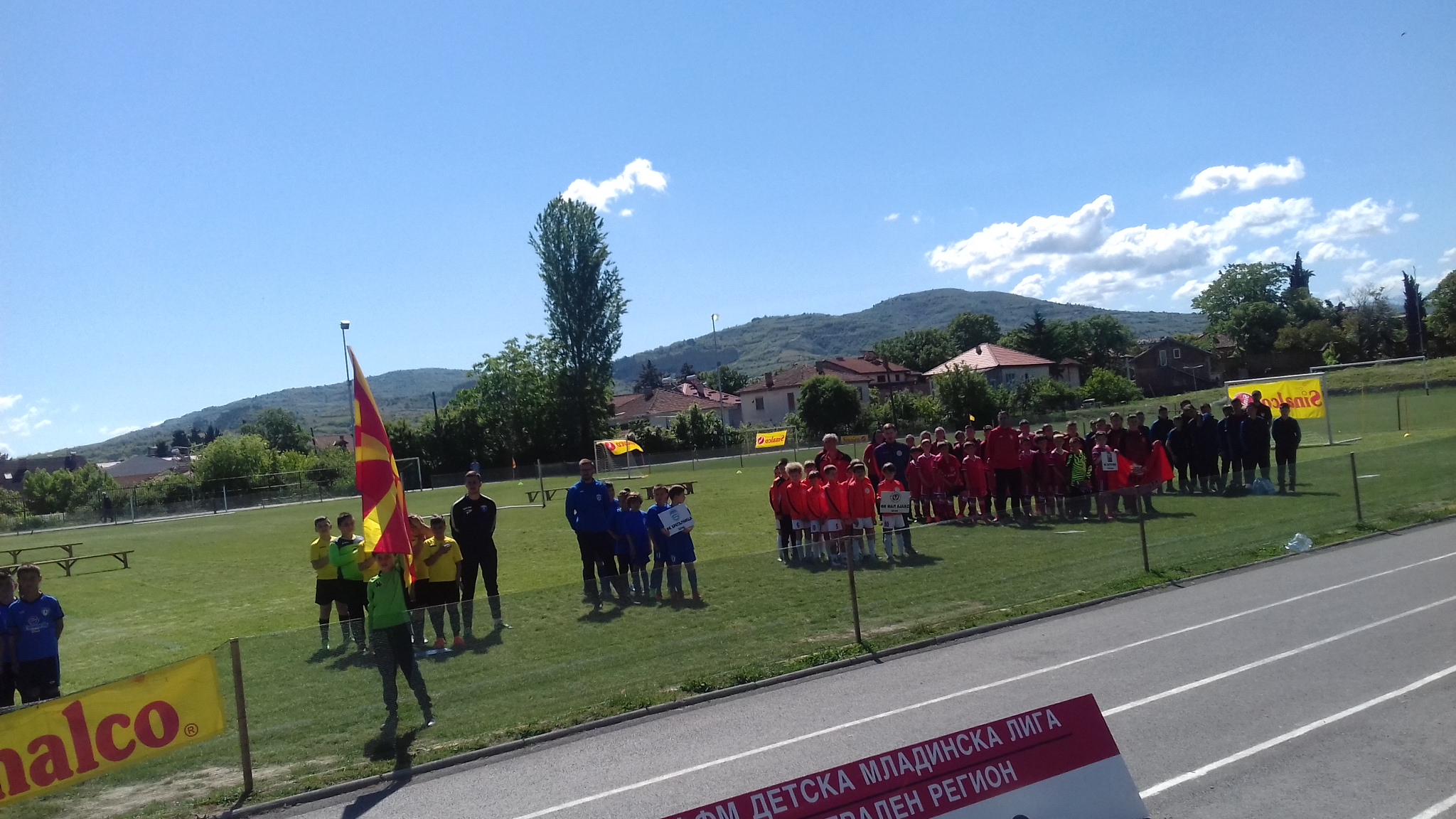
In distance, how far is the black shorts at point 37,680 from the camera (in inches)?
365

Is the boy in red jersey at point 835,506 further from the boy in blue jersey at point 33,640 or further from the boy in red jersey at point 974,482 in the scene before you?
A: the boy in blue jersey at point 33,640

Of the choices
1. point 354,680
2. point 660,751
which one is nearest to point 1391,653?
point 660,751

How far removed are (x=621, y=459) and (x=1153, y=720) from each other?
61.8 m

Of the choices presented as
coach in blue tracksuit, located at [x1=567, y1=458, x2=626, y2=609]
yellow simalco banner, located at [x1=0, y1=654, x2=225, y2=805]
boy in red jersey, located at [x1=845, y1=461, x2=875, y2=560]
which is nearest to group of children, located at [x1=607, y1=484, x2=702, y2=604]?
coach in blue tracksuit, located at [x1=567, y1=458, x2=626, y2=609]

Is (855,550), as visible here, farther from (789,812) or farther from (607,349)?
(607,349)

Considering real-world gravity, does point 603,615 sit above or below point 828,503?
below

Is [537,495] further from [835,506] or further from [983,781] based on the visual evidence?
[983,781]

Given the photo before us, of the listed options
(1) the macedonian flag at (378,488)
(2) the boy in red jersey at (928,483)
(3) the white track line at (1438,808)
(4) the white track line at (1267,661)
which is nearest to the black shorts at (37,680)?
(1) the macedonian flag at (378,488)

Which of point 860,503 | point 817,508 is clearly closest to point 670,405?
point 817,508

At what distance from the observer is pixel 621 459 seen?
68375 millimetres

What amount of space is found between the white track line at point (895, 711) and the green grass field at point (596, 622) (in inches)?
75.6

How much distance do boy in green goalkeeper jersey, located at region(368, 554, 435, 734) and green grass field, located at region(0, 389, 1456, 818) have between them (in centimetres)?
13

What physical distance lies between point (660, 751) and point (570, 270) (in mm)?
71374

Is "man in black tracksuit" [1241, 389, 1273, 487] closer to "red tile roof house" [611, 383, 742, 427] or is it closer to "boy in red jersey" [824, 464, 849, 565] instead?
"boy in red jersey" [824, 464, 849, 565]
